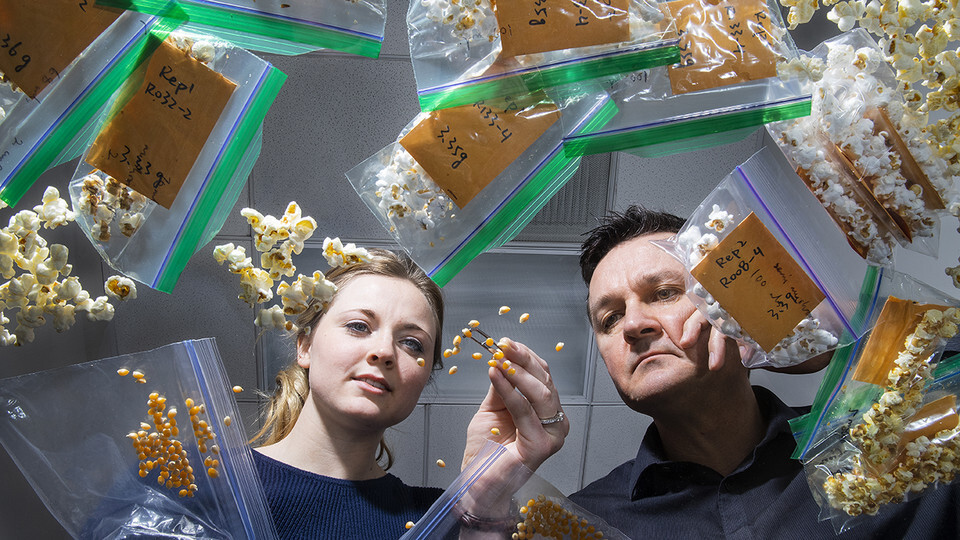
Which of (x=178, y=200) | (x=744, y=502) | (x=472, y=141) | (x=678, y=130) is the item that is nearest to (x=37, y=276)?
(x=178, y=200)

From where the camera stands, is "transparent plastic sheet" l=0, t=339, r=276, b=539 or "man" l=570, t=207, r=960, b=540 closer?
"transparent plastic sheet" l=0, t=339, r=276, b=539

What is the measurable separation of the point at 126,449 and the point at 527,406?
23.0 inches

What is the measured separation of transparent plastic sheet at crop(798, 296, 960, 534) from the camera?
2.74ft

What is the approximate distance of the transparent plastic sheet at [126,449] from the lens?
0.88 meters

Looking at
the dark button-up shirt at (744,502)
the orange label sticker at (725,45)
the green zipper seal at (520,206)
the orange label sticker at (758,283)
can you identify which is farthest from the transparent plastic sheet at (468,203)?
the dark button-up shirt at (744,502)

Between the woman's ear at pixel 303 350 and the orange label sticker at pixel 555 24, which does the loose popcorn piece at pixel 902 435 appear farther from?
the woman's ear at pixel 303 350

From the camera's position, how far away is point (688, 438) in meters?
1.29

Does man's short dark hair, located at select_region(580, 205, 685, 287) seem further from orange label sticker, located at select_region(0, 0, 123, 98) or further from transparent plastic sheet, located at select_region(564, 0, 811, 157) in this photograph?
orange label sticker, located at select_region(0, 0, 123, 98)

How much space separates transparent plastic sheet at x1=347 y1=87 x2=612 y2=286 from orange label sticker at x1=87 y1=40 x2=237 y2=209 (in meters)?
0.19

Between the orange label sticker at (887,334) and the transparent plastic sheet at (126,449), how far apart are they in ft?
2.82

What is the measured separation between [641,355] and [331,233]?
720 millimetres

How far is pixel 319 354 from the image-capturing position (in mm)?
1162

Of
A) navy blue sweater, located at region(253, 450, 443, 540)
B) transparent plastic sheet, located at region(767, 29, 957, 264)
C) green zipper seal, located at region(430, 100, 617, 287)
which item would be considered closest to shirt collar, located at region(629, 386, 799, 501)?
navy blue sweater, located at region(253, 450, 443, 540)

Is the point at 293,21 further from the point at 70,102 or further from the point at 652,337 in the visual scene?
the point at 652,337
